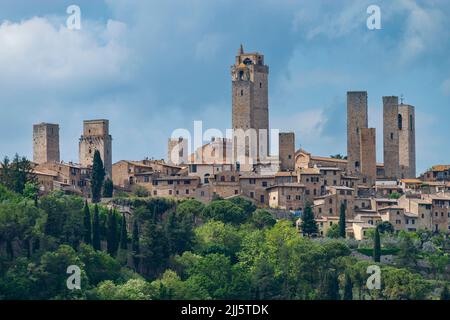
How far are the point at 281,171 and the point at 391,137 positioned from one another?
896 cm

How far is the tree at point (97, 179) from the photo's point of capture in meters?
93.9

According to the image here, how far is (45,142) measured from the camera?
339 feet

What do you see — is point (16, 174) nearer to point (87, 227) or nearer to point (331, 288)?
point (87, 227)

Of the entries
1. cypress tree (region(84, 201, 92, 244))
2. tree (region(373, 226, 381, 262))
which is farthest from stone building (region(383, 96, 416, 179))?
cypress tree (region(84, 201, 92, 244))

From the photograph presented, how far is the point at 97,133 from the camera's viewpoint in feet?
335

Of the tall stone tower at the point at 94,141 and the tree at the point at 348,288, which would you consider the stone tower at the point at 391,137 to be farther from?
the tree at the point at 348,288

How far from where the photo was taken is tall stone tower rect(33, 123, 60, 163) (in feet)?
339

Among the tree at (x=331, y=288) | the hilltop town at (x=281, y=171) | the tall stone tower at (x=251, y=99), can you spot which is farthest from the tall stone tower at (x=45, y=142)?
the tree at (x=331, y=288)

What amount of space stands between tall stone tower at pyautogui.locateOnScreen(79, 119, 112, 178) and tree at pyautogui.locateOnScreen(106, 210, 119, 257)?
15.5 meters

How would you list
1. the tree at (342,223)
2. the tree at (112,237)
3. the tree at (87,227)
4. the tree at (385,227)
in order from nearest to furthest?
the tree at (87,227), the tree at (112,237), the tree at (342,223), the tree at (385,227)

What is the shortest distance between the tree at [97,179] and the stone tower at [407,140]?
17840mm

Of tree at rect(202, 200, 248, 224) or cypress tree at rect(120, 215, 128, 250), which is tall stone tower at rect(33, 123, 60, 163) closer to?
tree at rect(202, 200, 248, 224)

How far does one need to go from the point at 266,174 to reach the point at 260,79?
7.40 metres

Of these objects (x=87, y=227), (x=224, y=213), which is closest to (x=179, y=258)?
(x=87, y=227)
